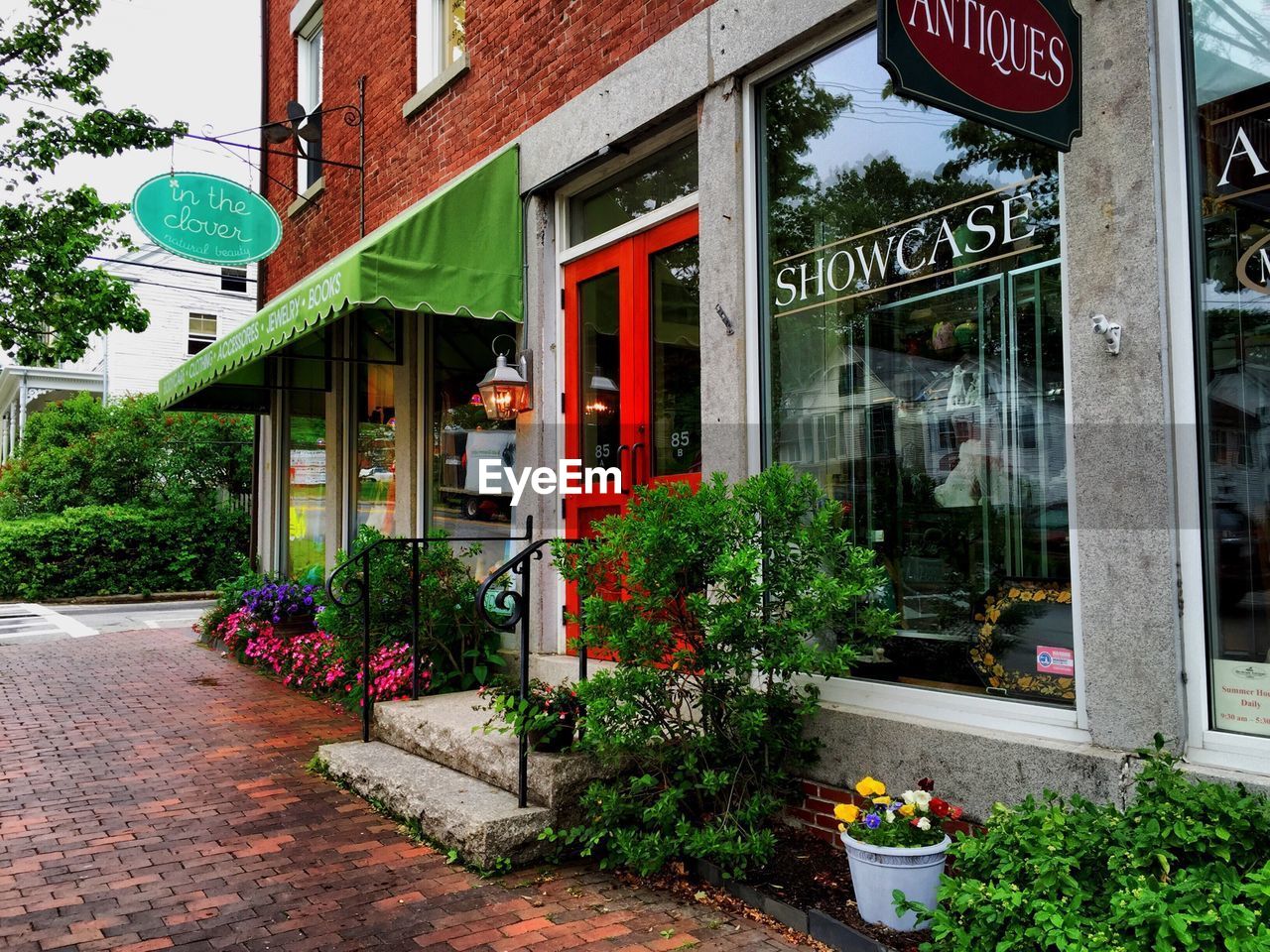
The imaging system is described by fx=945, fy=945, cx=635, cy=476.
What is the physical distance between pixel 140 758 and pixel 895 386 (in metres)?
4.91

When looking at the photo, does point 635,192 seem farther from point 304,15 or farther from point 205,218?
point 304,15

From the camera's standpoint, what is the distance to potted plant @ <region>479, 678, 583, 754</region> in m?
4.10

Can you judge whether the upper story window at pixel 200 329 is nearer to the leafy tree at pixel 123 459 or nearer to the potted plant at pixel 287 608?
the leafy tree at pixel 123 459

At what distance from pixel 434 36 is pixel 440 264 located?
306 centimetres

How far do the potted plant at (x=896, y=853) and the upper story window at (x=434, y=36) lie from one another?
22.6 feet

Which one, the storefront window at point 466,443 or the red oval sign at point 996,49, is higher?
the red oval sign at point 996,49

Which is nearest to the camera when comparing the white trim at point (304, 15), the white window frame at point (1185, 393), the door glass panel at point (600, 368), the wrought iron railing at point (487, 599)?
the white window frame at point (1185, 393)

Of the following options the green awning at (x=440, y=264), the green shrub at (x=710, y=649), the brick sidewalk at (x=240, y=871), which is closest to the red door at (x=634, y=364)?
the green awning at (x=440, y=264)

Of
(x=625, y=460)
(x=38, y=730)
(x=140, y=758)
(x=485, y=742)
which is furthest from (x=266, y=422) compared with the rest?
(x=485, y=742)

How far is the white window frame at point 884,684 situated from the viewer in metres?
3.29

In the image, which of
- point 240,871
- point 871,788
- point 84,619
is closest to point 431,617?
point 240,871

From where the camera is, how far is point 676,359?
5449mm

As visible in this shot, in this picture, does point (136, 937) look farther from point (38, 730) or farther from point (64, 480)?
point (64, 480)

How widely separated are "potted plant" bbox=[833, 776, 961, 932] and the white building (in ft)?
77.3
